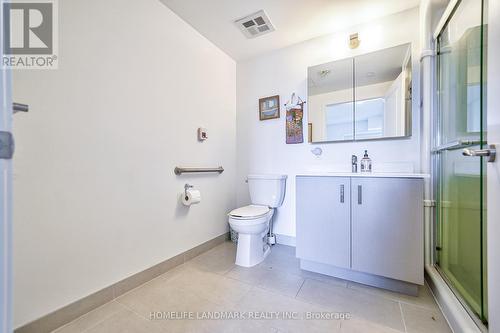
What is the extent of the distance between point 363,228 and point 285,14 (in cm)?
189

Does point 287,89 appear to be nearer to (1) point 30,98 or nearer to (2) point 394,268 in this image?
(2) point 394,268

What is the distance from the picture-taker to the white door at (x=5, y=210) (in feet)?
1.48

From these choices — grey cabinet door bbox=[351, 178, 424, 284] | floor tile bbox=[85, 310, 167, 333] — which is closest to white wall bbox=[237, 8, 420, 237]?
grey cabinet door bbox=[351, 178, 424, 284]

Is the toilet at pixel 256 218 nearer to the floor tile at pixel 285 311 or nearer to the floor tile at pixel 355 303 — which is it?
the floor tile at pixel 285 311

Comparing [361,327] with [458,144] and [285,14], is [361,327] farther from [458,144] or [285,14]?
[285,14]

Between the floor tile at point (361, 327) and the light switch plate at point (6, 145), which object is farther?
the floor tile at point (361, 327)

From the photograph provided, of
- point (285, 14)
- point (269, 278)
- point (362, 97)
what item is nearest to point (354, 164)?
point (362, 97)

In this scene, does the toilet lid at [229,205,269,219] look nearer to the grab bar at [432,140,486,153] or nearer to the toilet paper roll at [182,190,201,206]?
the toilet paper roll at [182,190,201,206]

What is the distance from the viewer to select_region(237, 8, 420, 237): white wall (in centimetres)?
181

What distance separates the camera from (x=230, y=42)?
7.42 feet

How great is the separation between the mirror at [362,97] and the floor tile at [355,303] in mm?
1286

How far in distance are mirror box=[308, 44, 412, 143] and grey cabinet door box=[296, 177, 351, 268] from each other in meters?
0.64

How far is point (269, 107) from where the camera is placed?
2.43m

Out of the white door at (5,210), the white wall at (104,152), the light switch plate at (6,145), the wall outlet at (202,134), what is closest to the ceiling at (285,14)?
the white wall at (104,152)
